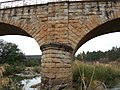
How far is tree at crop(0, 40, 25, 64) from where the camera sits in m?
36.0

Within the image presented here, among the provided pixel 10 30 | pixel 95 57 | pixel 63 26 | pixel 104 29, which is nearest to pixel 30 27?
pixel 63 26

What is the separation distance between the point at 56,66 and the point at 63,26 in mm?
2032

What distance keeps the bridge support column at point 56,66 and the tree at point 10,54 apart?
80.6ft

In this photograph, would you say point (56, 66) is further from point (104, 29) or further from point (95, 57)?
point (95, 57)

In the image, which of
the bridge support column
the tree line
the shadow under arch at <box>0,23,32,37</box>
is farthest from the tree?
the bridge support column

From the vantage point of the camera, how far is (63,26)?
1171 centimetres

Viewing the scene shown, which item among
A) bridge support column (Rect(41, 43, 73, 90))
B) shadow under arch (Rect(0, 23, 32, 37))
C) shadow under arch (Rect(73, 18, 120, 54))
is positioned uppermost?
shadow under arch (Rect(0, 23, 32, 37))

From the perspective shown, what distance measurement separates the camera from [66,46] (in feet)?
37.1

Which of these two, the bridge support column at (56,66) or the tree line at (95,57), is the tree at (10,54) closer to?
the tree line at (95,57)

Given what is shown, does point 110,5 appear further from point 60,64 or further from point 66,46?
point 60,64

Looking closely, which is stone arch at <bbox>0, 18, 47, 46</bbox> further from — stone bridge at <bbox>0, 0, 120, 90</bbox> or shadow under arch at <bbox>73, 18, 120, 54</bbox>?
shadow under arch at <bbox>73, 18, 120, 54</bbox>

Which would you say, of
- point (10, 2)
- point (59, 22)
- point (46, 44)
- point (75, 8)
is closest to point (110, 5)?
point (75, 8)

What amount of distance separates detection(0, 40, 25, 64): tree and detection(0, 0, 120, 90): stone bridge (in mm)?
23774

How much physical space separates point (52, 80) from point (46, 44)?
180 centimetres
